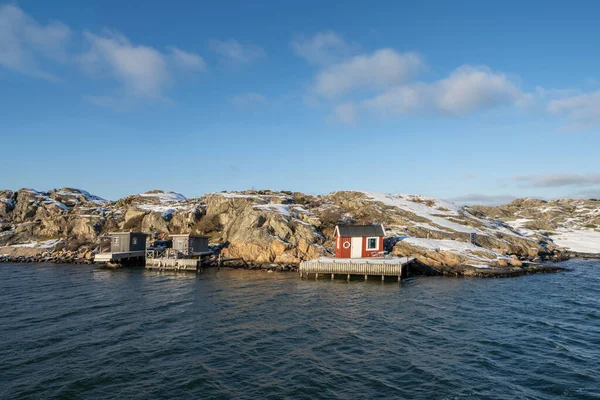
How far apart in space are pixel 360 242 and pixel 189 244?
3182cm

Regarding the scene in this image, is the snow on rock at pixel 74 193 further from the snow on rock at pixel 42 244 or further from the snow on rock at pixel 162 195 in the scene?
the snow on rock at pixel 42 244

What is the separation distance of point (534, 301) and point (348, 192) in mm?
62293

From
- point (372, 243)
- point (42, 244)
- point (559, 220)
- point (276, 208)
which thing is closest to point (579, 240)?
point (559, 220)

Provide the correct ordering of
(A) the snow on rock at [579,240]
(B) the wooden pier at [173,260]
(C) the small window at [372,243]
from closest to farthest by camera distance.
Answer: (C) the small window at [372,243] → (B) the wooden pier at [173,260] → (A) the snow on rock at [579,240]

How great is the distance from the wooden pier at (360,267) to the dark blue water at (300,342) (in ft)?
20.7

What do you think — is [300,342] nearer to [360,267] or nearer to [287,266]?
[360,267]

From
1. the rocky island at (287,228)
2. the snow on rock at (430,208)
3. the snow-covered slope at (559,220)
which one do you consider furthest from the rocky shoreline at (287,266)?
the snow-covered slope at (559,220)

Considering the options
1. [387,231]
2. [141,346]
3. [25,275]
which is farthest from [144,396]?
[387,231]

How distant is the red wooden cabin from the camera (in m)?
56.2

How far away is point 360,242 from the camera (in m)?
56.5

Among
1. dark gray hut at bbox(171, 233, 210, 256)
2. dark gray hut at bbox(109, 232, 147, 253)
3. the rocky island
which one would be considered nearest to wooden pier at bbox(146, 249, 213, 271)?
dark gray hut at bbox(171, 233, 210, 256)

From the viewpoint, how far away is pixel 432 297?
3709 cm

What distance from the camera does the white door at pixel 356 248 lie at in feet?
185

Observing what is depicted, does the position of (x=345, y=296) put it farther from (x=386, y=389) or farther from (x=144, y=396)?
(x=144, y=396)
